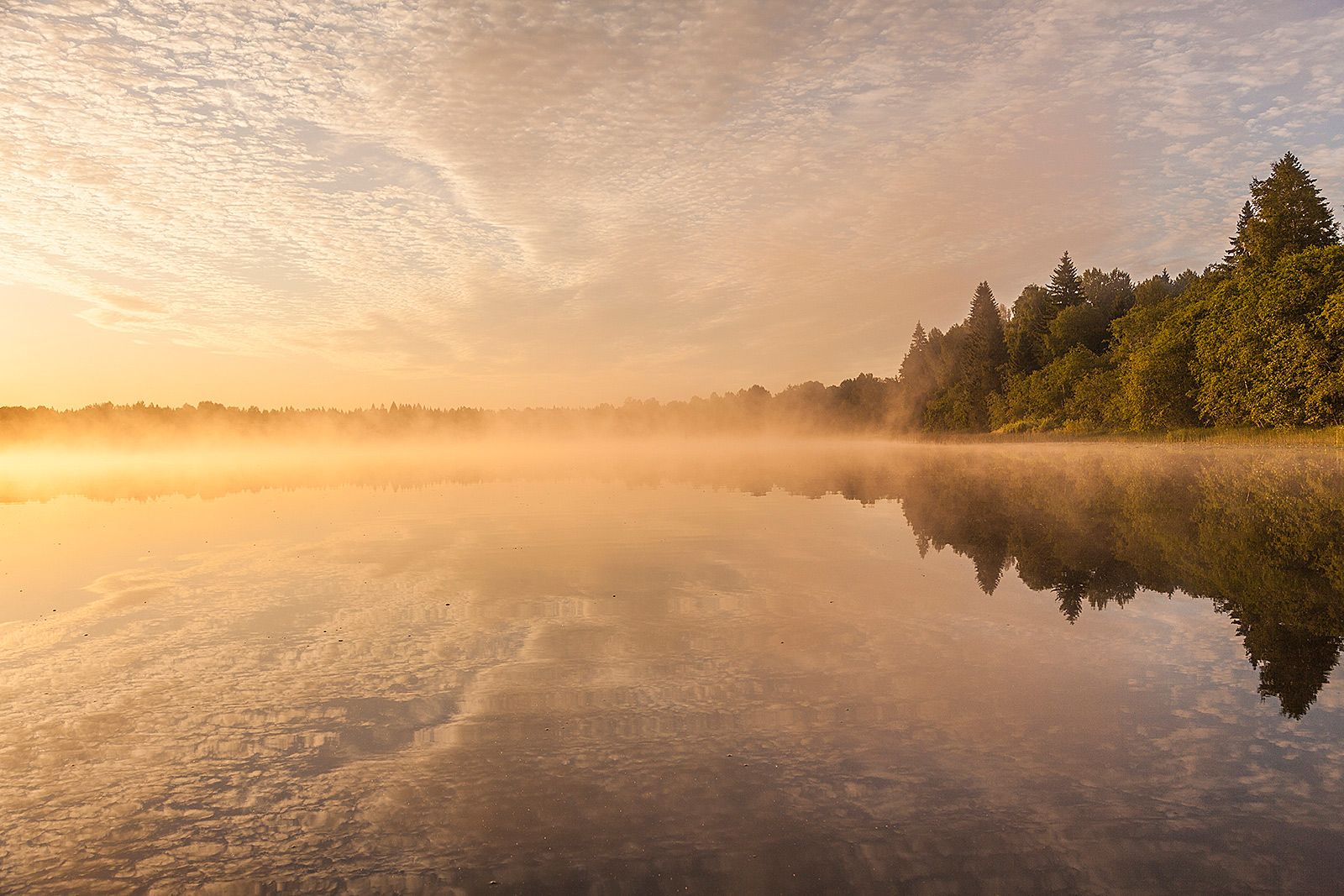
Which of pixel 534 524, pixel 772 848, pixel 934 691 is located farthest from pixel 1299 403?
pixel 772 848

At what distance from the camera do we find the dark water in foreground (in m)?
7.30

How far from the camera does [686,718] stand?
10.8 m

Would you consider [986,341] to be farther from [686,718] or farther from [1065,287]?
[686,718]

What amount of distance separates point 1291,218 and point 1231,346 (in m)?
20.9

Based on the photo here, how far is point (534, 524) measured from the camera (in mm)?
32500

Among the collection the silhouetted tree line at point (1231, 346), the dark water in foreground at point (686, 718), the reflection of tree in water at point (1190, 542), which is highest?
the silhouetted tree line at point (1231, 346)

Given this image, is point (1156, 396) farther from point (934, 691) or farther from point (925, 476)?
point (934, 691)

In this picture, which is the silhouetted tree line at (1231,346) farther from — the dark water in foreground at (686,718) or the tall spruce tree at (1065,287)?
the dark water in foreground at (686,718)

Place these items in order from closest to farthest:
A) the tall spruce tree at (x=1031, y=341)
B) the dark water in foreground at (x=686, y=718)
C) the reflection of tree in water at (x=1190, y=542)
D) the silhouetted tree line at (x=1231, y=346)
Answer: the dark water in foreground at (x=686, y=718)
the reflection of tree in water at (x=1190, y=542)
the silhouetted tree line at (x=1231, y=346)
the tall spruce tree at (x=1031, y=341)

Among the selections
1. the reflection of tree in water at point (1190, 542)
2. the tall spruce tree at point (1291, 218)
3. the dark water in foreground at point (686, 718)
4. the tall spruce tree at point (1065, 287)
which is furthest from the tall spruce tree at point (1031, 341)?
the dark water in foreground at point (686, 718)

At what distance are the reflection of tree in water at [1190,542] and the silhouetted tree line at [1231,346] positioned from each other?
1069 inches

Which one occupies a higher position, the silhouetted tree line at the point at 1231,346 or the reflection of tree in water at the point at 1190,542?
the silhouetted tree line at the point at 1231,346

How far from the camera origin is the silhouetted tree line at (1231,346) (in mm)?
69688

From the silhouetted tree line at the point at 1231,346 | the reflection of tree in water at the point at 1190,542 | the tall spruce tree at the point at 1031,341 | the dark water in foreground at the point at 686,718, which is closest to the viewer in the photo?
the dark water in foreground at the point at 686,718
